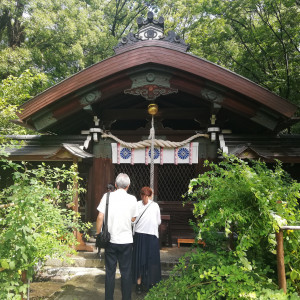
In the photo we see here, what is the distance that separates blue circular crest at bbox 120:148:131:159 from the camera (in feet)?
23.2

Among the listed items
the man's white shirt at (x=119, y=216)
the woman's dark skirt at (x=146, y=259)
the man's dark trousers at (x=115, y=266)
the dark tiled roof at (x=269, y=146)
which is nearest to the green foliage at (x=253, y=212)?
the man's white shirt at (x=119, y=216)

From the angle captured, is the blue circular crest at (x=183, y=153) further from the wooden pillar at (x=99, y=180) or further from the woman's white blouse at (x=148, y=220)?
the woman's white blouse at (x=148, y=220)

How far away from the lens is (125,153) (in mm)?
7078

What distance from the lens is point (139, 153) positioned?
23.0 ft

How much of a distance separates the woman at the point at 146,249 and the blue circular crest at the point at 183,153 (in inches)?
102

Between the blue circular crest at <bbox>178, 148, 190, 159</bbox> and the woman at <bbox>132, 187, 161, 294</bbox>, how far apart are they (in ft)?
8.47

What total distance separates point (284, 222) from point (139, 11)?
24316 millimetres

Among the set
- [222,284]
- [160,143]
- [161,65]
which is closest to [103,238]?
[222,284]

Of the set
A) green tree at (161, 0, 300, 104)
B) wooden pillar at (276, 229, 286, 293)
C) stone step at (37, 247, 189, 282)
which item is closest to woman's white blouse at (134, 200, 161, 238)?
stone step at (37, 247, 189, 282)

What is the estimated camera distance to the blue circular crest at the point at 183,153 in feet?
22.8

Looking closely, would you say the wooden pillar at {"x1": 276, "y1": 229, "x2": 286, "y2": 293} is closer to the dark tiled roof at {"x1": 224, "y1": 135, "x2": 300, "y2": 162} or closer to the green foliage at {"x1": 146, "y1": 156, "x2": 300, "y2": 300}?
the green foliage at {"x1": 146, "y1": 156, "x2": 300, "y2": 300}

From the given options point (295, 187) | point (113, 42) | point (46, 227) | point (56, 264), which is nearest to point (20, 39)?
point (113, 42)

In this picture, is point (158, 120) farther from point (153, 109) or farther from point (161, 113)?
point (153, 109)

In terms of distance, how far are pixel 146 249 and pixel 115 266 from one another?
92 cm
